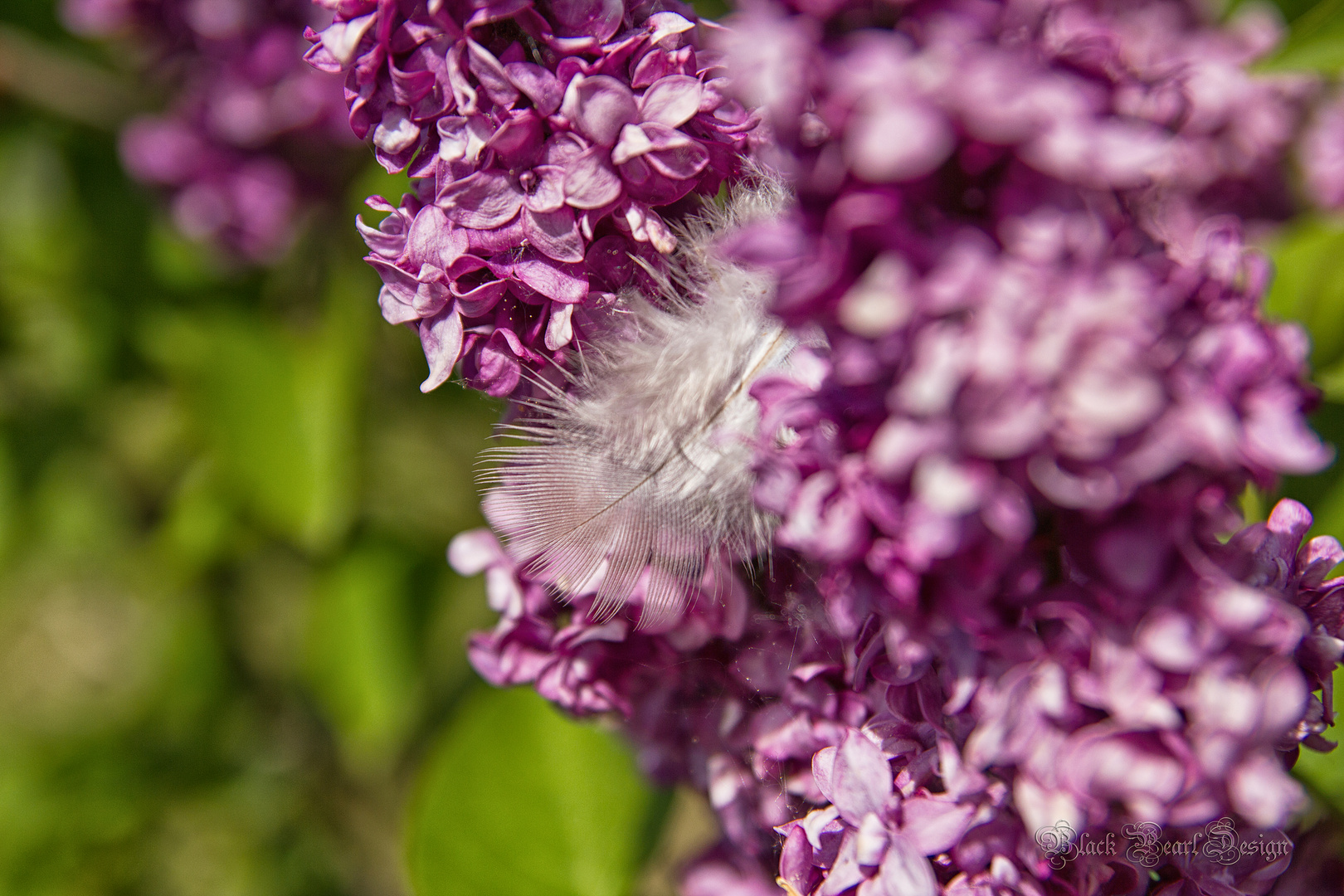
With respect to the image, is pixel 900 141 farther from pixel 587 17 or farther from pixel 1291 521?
pixel 1291 521

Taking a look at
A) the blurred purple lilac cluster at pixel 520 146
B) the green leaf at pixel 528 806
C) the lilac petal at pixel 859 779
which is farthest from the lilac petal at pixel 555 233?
the green leaf at pixel 528 806

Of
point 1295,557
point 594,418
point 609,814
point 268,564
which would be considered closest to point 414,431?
point 268,564

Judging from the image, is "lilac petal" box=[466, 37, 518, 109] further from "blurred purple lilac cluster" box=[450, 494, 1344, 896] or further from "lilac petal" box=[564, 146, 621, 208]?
"blurred purple lilac cluster" box=[450, 494, 1344, 896]

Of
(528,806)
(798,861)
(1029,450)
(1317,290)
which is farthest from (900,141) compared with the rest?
(528,806)

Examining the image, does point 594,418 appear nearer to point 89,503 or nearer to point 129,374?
point 129,374

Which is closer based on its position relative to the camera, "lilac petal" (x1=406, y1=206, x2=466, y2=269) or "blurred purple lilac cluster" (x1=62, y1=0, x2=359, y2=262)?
"lilac petal" (x1=406, y1=206, x2=466, y2=269)

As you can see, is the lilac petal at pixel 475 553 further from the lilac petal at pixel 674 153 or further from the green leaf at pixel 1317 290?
the green leaf at pixel 1317 290

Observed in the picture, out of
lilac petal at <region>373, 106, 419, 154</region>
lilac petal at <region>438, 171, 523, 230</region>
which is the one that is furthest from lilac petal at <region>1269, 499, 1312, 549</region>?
lilac petal at <region>373, 106, 419, 154</region>
